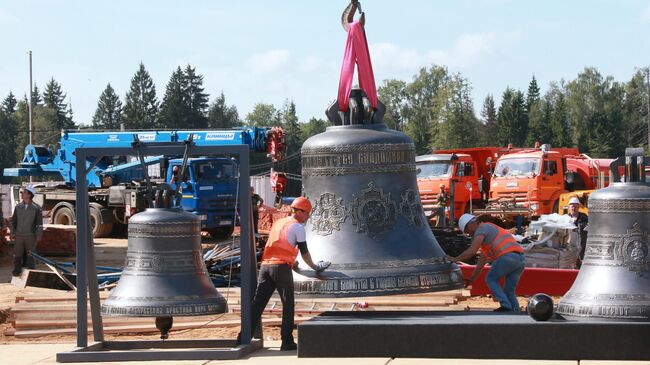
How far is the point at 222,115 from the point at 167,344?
119m

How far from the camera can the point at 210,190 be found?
29328 millimetres

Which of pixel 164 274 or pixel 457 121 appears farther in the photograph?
pixel 457 121

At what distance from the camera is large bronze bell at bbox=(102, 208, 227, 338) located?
9016 millimetres

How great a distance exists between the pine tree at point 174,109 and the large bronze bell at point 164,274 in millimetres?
101640

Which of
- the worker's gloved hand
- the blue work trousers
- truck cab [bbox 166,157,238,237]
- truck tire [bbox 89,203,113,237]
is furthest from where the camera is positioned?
truck tire [bbox 89,203,113,237]

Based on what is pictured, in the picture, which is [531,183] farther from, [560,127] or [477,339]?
[560,127]

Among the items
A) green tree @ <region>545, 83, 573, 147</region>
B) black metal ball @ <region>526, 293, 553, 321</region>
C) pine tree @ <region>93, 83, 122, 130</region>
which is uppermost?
pine tree @ <region>93, 83, 122, 130</region>

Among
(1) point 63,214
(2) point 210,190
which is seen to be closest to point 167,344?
(2) point 210,190

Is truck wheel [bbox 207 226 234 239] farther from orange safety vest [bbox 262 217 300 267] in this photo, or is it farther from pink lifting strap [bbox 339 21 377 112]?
pink lifting strap [bbox 339 21 377 112]

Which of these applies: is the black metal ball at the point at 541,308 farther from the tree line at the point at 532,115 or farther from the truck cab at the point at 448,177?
the tree line at the point at 532,115

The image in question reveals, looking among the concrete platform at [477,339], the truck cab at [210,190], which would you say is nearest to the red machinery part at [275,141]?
the truck cab at [210,190]

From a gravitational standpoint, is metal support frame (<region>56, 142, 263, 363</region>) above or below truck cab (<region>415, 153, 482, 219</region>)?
below

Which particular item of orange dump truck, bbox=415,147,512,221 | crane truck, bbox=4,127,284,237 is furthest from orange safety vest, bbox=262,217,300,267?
orange dump truck, bbox=415,147,512,221

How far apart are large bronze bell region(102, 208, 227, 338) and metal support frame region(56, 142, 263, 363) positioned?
40cm
